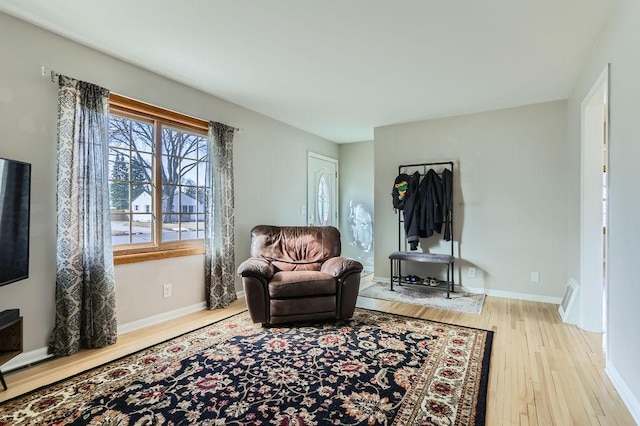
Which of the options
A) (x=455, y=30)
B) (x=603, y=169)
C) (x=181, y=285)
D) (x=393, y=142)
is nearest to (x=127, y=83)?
(x=181, y=285)

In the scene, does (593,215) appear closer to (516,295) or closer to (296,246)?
(516,295)

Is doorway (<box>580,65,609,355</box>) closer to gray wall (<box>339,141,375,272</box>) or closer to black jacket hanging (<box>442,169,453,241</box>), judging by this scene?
black jacket hanging (<box>442,169,453,241</box>)

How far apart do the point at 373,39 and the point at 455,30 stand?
0.60m

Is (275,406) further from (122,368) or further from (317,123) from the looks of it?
(317,123)

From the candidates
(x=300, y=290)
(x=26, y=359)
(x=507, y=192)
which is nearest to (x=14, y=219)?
(x=26, y=359)

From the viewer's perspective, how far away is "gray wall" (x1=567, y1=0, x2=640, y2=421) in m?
1.74

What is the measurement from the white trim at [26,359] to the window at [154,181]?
31.7 inches

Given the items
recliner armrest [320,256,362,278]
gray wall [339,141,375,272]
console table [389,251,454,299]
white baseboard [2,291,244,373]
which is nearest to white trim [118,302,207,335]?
white baseboard [2,291,244,373]

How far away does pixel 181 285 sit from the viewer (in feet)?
11.0

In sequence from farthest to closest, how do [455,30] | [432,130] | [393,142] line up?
1. [393,142]
2. [432,130]
3. [455,30]

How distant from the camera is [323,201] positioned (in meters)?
5.79

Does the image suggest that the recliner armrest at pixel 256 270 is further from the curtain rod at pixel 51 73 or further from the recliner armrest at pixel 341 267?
the curtain rod at pixel 51 73

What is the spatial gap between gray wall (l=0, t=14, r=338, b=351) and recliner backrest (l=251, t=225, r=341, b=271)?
48 centimetres

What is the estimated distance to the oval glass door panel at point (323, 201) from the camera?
18.6 ft
